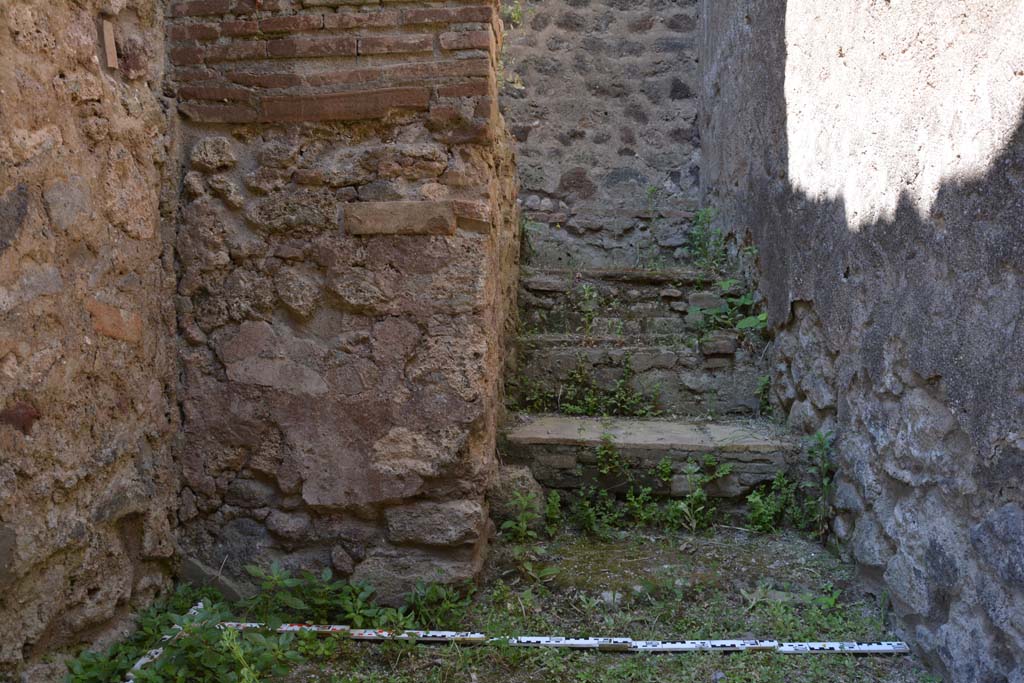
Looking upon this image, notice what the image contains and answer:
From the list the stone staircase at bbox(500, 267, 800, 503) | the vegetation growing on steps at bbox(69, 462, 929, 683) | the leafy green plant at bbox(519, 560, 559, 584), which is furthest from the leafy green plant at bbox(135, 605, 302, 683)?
the stone staircase at bbox(500, 267, 800, 503)

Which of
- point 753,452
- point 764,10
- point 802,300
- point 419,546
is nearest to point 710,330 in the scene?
point 802,300

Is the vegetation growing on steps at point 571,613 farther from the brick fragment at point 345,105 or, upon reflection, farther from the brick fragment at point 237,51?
the brick fragment at point 237,51

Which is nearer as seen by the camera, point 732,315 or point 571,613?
point 571,613

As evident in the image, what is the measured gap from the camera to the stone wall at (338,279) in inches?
95.7

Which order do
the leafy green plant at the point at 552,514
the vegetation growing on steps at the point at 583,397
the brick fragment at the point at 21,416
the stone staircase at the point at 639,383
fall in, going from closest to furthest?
1. the brick fragment at the point at 21,416
2. the leafy green plant at the point at 552,514
3. the stone staircase at the point at 639,383
4. the vegetation growing on steps at the point at 583,397

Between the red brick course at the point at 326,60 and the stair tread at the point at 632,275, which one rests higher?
the red brick course at the point at 326,60

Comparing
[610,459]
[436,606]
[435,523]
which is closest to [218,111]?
[435,523]

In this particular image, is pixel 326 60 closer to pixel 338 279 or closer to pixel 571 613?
pixel 338 279

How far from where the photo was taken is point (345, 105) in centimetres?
244

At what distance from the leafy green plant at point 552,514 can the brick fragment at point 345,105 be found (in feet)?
4.71

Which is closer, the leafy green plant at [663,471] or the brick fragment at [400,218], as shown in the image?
the brick fragment at [400,218]

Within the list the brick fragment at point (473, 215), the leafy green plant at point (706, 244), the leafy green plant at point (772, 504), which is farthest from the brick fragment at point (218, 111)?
the leafy green plant at point (706, 244)

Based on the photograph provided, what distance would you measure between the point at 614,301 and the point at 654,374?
0.58 meters

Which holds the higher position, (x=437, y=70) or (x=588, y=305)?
(x=437, y=70)
